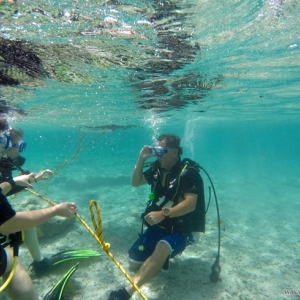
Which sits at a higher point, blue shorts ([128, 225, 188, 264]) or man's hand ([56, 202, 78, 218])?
man's hand ([56, 202, 78, 218])

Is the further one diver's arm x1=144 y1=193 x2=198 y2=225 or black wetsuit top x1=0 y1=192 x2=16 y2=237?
diver's arm x1=144 y1=193 x2=198 y2=225

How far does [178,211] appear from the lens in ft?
14.0

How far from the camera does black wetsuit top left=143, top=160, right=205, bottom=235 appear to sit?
15.5 ft

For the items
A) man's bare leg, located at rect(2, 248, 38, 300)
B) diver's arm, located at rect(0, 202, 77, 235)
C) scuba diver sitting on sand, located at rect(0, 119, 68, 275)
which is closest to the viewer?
diver's arm, located at rect(0, 202, 77, 235)

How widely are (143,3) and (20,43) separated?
13.3 ft

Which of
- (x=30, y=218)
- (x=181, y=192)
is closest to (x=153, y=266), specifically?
(x=181, y=192)

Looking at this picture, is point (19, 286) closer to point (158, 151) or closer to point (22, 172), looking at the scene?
point (22, 172)

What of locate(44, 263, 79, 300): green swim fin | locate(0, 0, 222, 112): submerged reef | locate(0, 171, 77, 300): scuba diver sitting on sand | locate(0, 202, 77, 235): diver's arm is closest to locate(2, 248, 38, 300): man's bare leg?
locate(0, 171, 77, 300): scuba diver sitting on sand

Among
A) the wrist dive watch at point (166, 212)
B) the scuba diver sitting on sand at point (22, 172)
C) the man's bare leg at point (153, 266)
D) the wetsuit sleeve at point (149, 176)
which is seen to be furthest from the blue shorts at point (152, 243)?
the scuba diver sitting on sand at point (22, 172)

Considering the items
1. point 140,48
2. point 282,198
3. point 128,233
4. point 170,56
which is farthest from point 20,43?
point 282,198

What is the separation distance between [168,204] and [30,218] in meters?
3.33

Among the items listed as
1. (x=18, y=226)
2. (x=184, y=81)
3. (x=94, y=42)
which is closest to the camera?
(x=18, y=226)

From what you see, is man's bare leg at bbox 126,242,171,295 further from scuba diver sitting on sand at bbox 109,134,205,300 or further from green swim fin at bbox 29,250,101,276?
green swim fin at bbox 29,250,101,276

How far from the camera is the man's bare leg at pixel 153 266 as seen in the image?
14.3 ft
